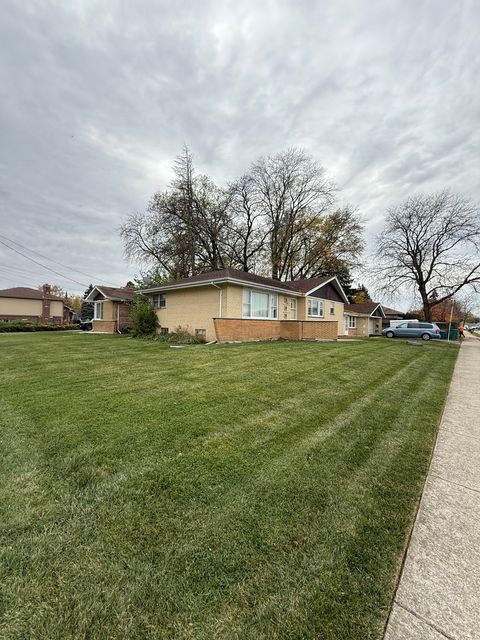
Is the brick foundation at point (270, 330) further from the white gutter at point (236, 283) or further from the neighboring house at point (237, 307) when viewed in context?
the white gutter at point (236, 283)

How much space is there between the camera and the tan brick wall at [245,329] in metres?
13.7

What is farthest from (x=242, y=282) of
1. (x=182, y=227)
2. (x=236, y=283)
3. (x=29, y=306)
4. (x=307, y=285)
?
(x=29, y=306)

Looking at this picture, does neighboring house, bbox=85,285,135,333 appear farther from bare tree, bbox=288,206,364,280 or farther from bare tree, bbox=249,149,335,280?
bare tree, bbox=288,206,364,280

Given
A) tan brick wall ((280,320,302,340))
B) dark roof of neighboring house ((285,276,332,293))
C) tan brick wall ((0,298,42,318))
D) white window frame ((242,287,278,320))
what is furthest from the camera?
tan brick wall ((0,298,42,318))

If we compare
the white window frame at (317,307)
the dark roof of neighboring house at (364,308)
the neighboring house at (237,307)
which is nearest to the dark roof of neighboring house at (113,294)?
the neighboring house at (237,307)

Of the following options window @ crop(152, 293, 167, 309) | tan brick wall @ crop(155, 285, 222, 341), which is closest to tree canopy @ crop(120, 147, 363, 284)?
window @ crop(152, 293, 167, 309)

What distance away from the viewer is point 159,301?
1806cm

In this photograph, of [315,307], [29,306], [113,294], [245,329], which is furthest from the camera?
[29,306]

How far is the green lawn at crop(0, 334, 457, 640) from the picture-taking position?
4.73 feet

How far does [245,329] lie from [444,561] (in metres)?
13.0

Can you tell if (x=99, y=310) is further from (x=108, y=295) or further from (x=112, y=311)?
(x=108, y=295)

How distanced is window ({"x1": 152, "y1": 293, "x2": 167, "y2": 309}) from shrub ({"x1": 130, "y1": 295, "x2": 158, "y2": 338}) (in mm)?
777

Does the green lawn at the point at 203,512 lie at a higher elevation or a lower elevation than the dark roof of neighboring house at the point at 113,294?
lower

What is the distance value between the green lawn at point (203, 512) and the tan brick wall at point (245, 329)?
870 cm
